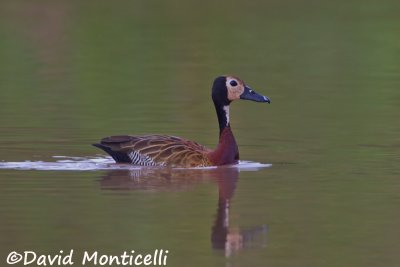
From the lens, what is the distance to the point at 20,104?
21047 mm

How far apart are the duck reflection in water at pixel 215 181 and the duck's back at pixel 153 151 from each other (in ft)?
0.35

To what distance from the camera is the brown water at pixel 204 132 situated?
12527mm

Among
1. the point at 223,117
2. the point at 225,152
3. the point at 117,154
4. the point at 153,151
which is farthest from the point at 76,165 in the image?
the point at 223,117

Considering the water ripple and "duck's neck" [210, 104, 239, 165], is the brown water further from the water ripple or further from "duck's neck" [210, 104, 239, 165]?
"duck's neck" [210, 104, 239, 165]

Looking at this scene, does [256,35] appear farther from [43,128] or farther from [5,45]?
[43,128]

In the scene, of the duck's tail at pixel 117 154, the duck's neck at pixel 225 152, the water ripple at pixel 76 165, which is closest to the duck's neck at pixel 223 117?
the duck's neck at pixel 225 152

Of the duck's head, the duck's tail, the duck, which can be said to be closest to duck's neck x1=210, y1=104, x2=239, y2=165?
the duck

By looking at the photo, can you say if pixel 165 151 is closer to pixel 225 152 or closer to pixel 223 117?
pixel 225 152

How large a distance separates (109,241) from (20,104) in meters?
8.99

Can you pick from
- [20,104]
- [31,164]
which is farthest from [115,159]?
[20,104]

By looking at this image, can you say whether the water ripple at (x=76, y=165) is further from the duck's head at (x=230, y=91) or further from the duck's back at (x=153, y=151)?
the duck's head at (x=230, y=91)

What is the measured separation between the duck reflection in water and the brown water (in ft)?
0.07

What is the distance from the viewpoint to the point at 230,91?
1686 cm

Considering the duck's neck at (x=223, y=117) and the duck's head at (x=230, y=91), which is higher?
the duck's head at (x=230, y=91)
